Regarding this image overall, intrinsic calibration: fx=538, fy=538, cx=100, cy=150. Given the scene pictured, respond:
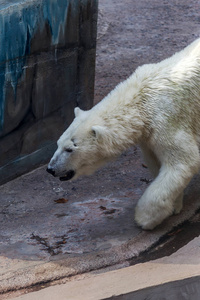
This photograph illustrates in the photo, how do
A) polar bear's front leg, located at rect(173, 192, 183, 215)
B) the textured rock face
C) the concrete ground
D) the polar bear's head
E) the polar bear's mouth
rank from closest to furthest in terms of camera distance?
the concrete ground → the polar bear's head → the polar bear's mouth → polar bear's front leg, located at rect(173, 192, 183, 215) → the textured rock face

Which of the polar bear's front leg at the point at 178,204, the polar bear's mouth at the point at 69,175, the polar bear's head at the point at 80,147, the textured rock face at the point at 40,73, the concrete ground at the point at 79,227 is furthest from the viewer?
the textured rock face at the point at 40,73

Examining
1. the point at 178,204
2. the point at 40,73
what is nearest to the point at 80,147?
the point at 178,204

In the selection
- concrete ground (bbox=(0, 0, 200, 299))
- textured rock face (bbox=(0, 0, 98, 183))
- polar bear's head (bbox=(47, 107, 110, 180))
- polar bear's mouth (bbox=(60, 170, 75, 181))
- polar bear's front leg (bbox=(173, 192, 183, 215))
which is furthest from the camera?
textured rock face (bbox=(0, 0, 98, 183))

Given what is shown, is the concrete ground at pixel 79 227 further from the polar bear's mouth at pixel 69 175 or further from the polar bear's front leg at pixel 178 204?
the polar bear's mouth at pixel 69 175

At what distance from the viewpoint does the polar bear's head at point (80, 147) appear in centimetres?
408

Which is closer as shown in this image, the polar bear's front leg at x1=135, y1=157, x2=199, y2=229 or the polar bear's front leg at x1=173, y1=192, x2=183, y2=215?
the polar bear's front leg at x1=135, y1=157, x2=199, y2=229

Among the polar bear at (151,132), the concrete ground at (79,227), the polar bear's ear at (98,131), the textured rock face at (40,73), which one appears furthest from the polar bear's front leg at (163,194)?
the textured rock face at (40,73)

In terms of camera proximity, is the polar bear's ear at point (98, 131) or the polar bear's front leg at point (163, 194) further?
the polar bear's front leg at point (163, 194)

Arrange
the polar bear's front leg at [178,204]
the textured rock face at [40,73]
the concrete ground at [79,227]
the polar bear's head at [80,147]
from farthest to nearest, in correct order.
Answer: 1. the textured rock face at [40,73]
2. the polar bear's front leg at [178,204]
3. the polar bear's head at [80,147]
4. the concrete ground at [79,227]

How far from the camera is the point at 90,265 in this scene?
12.9ft

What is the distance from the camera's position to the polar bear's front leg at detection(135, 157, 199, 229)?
4.14 m

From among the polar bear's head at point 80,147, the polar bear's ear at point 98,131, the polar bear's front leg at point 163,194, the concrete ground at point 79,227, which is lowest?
the concrete ground at point 79,227

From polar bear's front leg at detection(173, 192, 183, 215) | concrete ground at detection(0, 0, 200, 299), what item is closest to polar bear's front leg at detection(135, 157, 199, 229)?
concrete ground at detection(0, 0, 200, 299)

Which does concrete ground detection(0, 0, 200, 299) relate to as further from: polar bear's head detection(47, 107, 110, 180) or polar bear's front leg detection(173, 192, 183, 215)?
polar bear's head detection(47, 107, 110, 180)
